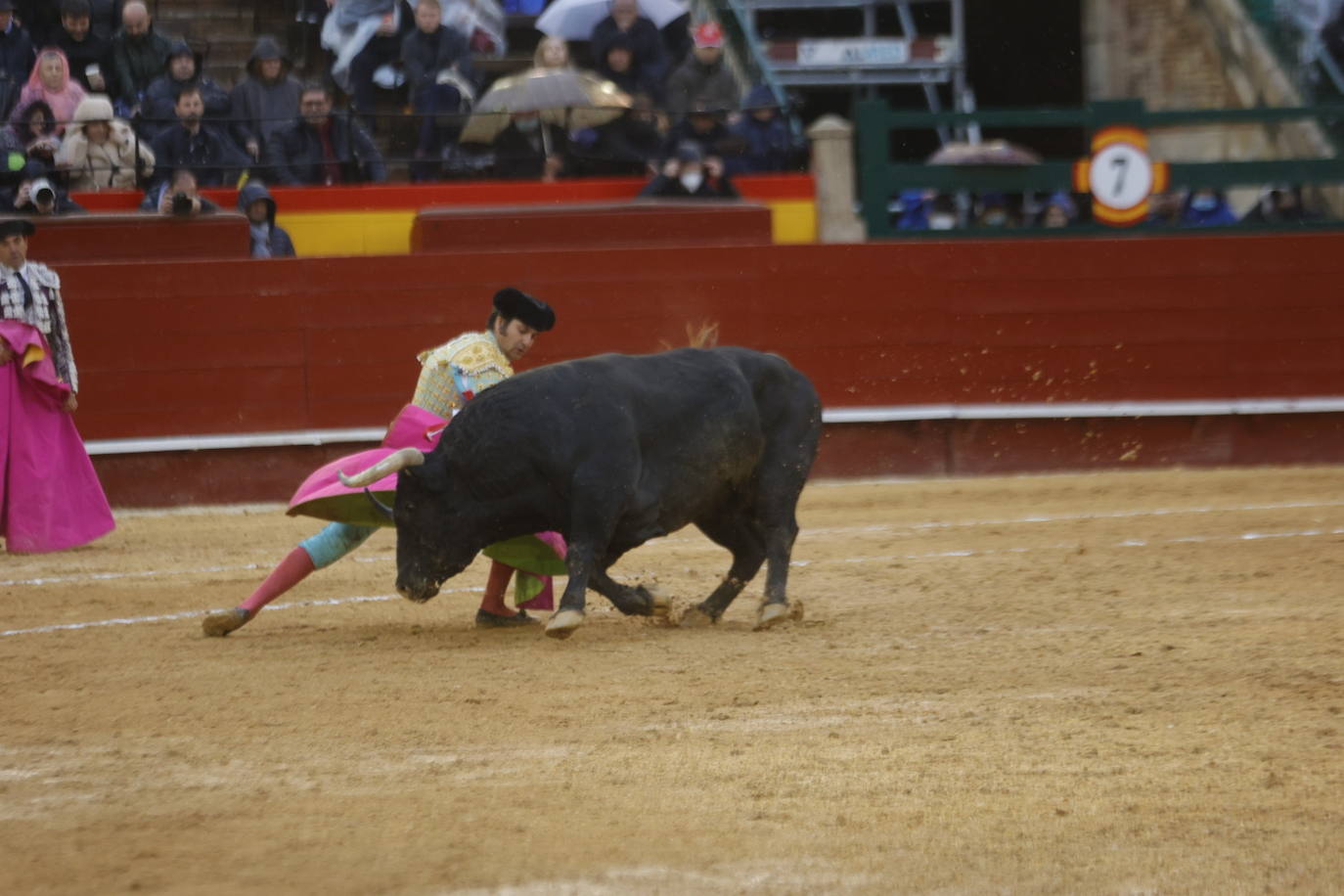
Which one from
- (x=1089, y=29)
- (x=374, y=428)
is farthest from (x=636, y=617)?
(x=1089, y=29)

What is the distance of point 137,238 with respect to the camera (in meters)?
10.6

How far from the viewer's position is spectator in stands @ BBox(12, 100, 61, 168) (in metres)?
10.7

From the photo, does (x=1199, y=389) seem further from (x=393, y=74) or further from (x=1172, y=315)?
(x=393, y=74)

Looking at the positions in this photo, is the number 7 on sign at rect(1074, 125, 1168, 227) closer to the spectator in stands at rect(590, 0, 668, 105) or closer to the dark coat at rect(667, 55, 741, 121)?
the dark coat at rect(667, 55, 741, 121)

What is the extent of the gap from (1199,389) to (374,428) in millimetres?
4522

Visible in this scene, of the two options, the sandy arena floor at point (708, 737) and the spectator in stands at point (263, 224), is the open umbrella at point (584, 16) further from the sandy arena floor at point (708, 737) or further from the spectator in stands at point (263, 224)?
the sandy arena floor at point (708, 737)

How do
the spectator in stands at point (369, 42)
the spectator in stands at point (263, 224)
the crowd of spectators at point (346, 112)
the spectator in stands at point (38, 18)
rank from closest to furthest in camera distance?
1. the spectator in stands at point (263, 224)
2. the crowd of spectators at point (346, 112)
3. the spectator in stands at point (38, 18)
4. the spectator in stands at point (369, 42)

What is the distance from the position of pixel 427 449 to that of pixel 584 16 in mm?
7086

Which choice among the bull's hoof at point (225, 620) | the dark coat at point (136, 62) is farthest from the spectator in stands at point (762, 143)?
the bull's hoof at point (225, 620)

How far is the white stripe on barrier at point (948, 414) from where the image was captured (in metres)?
10.6

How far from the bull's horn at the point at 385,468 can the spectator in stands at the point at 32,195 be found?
17.3 feet

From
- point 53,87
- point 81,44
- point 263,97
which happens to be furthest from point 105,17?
point 263,97

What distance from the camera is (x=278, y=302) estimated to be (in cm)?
1066

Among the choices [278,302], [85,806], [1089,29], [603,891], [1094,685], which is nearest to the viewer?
[603,891]
